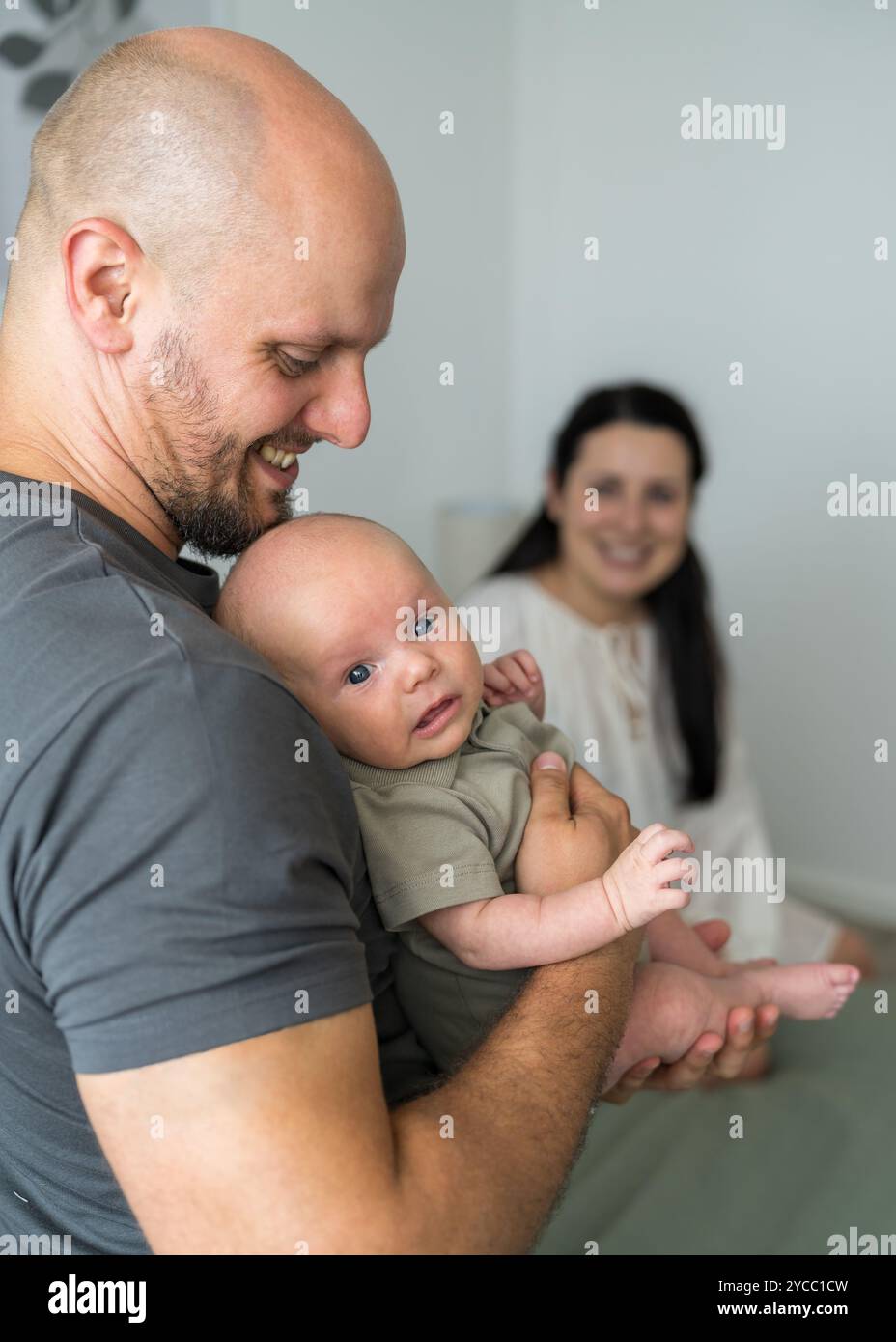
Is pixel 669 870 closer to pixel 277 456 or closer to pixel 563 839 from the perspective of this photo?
pixel 563 839

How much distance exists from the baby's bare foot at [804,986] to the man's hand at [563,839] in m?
0.30

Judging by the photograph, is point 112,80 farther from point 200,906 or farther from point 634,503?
point 634,503

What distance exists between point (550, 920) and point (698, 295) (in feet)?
10.1

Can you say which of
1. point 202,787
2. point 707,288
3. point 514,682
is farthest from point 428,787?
point 707,288

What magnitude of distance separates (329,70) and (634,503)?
1.39 m

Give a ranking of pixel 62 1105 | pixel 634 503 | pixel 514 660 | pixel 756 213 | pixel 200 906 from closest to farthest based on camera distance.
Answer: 1. pixel 200 906
2. pixel 62 1105
3. pixel 514 660
4. pixel 634 503
5. pixel 756 213

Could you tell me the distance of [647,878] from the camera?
3.41 ft

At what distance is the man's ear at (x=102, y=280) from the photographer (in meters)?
1.03

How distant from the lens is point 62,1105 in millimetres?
890

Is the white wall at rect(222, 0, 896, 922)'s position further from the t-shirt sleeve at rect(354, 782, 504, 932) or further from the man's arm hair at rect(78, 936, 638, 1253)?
the man's arm hair at rect(78, 936, 638, 1253)

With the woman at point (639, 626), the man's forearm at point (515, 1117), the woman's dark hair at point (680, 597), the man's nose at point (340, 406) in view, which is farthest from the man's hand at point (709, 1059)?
the woman's dark hair at point (680, 597)

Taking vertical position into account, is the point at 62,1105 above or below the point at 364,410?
below

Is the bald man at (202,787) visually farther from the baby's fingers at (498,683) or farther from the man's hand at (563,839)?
the baby's fingers at (498,683)
